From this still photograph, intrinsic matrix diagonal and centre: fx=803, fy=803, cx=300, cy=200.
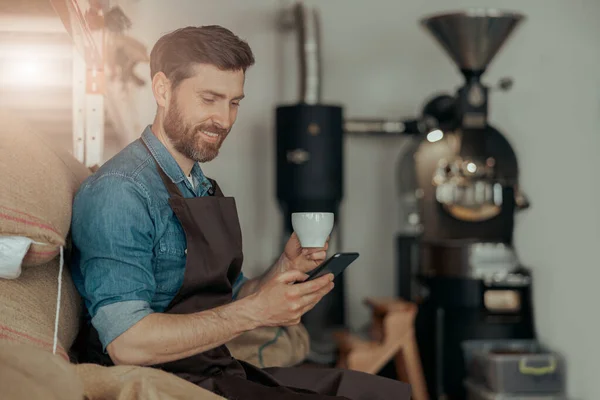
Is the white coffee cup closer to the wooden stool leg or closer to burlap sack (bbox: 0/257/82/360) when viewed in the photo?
burlap sack (bbox: 0/257/82/360)

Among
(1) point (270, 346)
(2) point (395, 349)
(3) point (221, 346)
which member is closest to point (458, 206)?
(2) point (395, 349)

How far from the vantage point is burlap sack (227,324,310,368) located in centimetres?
105

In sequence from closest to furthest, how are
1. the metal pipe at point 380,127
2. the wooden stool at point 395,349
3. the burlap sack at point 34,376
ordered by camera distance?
the burlap sack at point 34,376 → the wooden stool at point 395,349 → the metal pipe at point 380,127

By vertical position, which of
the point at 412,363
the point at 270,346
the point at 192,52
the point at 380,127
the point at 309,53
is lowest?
the point at 412,363

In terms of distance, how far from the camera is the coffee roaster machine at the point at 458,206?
2.66m

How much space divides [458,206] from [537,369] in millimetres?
574

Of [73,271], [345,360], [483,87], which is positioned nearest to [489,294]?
[345,360]

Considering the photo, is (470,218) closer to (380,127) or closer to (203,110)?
(380,127)

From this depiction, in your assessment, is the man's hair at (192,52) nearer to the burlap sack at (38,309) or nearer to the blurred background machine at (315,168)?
the burlap sack at (38,309)

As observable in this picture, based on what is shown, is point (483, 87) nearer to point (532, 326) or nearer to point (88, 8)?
point (532, 326)

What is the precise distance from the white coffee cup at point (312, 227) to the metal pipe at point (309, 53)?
2.18 meters

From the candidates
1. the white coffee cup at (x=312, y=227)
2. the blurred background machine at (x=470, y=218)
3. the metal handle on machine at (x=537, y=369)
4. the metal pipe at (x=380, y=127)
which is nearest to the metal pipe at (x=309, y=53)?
the metal pipe at (x=380, y=127)

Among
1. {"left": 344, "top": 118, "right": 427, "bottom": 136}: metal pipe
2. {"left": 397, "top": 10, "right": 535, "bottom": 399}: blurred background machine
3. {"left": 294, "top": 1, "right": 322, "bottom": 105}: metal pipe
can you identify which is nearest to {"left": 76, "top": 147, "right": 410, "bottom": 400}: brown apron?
{"left": 397, "top": 10, "right": 535, "bottom": 399}: blurred background machine

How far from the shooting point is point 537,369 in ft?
8.23
